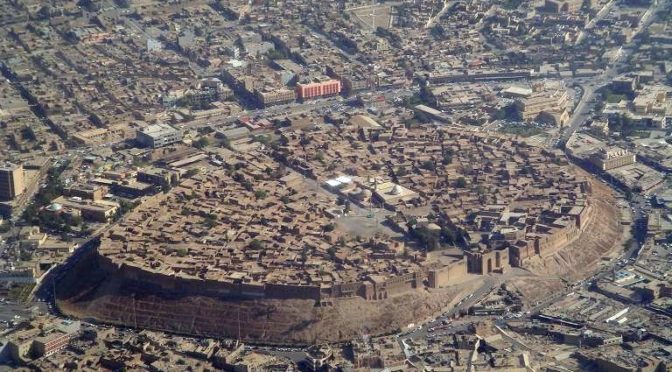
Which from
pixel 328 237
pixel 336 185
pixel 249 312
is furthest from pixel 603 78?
pixel 249 312

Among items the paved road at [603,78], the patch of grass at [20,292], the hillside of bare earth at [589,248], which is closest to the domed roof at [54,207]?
the patch of grass at [20,292]

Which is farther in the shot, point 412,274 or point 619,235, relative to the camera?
point 619,235

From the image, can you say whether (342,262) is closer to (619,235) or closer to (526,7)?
(619,235)

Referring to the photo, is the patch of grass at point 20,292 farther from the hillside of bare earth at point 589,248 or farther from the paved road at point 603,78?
the paved road at point 603,78

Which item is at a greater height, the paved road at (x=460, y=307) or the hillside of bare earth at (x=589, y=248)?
the hillside of bare earth at (x=589, y=248)

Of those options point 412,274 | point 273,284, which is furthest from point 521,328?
point 273,284

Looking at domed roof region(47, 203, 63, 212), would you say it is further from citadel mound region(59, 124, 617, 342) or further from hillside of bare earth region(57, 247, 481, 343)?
hillside of bare earth region(57, 247, 481, 343)

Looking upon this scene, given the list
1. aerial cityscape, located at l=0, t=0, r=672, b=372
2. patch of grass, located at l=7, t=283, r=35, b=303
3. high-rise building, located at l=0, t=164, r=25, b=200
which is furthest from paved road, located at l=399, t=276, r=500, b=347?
high-rise building, located at l=0, t=164, r=25, b=200
